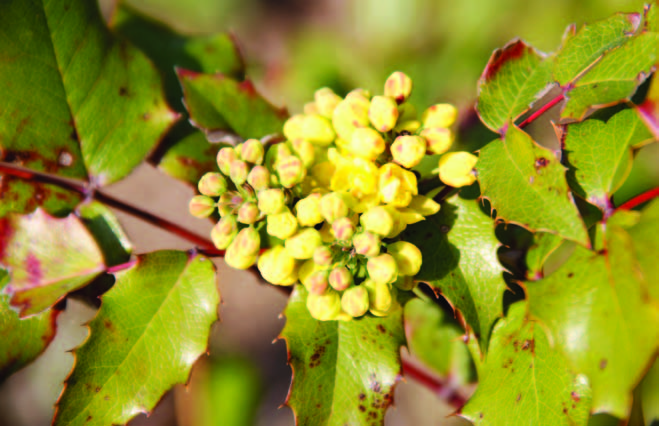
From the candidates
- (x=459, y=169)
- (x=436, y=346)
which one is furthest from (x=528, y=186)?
(x=436, y=346)

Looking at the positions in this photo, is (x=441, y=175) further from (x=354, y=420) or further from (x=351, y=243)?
(x=354, y=420)

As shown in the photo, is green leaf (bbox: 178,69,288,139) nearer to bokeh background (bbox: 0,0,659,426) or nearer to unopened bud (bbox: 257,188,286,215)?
unopened bud (bbox: 257,188,286,215)

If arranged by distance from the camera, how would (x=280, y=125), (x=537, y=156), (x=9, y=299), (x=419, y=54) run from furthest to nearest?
(x=419, y=54)
(x=280, y=125)
(x=9, y=299)
(x=537, y=156)

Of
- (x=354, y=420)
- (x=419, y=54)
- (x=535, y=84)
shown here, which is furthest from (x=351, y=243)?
(x=419, y=54)

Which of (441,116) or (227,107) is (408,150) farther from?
(227,107)

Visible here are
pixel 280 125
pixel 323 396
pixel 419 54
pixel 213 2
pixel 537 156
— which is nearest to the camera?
pixel 537 156

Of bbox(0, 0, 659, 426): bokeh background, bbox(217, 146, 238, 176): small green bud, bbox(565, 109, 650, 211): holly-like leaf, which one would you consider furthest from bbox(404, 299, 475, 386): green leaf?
bbox(217, 146, 238, 176): small green bud
